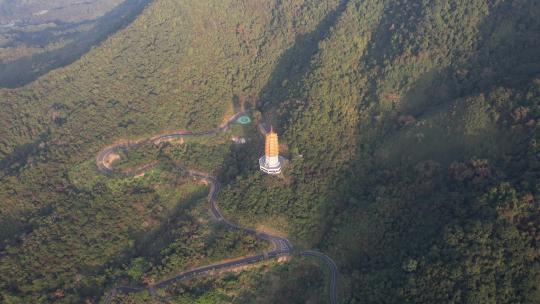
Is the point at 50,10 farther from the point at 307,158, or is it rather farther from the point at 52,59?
the point at 307,158

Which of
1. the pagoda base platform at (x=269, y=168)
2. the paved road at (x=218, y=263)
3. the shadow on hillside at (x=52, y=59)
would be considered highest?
the shadow on hillside at (x=52, y=59)

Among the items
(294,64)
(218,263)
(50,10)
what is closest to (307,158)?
(218,263)

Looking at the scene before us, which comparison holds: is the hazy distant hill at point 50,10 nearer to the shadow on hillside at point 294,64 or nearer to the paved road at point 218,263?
the shadow on hillside at point 294,64

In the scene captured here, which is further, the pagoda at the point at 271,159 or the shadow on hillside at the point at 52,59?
the shadow on hillside at the point at 52,59

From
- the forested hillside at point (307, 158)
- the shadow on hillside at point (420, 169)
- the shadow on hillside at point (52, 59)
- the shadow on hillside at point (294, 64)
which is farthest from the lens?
the shadow on hillside at point (52, 59)

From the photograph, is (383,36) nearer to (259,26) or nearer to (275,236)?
(259,26)

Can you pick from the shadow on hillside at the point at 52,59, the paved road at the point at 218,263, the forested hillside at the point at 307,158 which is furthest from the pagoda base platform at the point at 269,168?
the shadow on hillside at the point at 52,59

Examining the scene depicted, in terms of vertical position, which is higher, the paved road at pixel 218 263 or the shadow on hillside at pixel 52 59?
the shadow on hillside at pixel 52 59
